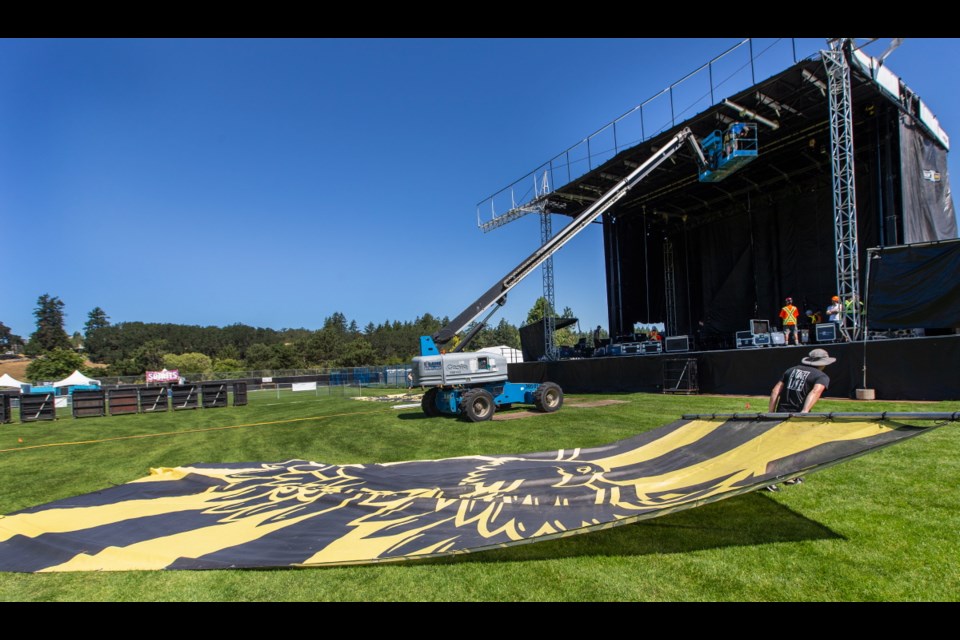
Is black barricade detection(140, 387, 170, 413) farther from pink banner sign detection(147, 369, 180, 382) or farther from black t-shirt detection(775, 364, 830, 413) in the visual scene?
black t-shirt detection(775, 364, 830, 413)

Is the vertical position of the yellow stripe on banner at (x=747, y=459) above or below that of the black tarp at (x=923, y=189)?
below

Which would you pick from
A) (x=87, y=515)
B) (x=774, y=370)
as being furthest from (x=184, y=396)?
(x=774, y=370)

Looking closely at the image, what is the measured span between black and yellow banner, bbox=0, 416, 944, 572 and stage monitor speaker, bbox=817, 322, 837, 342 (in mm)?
10637

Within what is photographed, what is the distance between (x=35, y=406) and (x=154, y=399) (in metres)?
3.97

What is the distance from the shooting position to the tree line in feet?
237

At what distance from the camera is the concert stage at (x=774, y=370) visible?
31.8 feet

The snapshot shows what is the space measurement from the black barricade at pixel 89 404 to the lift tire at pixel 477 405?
18.5m

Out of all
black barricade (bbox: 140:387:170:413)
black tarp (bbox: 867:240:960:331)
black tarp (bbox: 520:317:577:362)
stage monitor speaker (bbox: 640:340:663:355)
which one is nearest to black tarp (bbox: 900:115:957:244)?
black tarp (bbox: 867:240:960:331)

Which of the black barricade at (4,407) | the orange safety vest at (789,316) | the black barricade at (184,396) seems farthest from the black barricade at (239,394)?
the orange safety vest at (789,316)

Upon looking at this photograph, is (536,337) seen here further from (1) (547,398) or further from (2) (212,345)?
(2) (212,345)

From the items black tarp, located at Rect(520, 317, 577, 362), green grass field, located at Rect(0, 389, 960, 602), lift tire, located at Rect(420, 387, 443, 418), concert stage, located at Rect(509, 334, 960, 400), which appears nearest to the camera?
green grass field, located at Rect(0, 389, 960, 602)

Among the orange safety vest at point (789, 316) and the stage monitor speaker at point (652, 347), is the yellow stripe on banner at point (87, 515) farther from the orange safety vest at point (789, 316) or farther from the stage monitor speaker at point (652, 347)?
the orange safety vest at point (789, 316)
